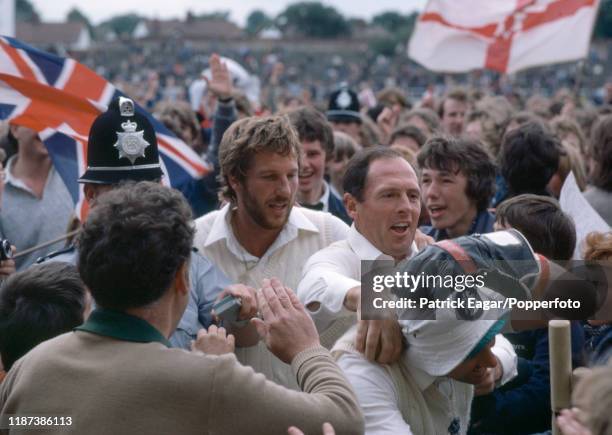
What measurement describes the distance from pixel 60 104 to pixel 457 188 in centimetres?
232

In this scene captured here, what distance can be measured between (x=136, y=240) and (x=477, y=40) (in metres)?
10.3

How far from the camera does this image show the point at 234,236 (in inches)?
170

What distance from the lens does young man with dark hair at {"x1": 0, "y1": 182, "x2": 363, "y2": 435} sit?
97.7 inches

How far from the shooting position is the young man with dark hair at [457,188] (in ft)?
18.2

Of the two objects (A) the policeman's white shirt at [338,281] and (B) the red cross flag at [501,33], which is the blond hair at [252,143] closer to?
(A) the policeman's white shirt at [338,281]

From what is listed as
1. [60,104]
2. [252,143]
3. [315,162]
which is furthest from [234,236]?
[315,162]

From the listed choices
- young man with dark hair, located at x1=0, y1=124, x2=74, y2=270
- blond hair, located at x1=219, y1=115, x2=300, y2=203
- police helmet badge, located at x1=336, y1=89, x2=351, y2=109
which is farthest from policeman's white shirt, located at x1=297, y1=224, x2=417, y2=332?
police helmet badge, located at x1=336, y1=89, x2=351, y2=109

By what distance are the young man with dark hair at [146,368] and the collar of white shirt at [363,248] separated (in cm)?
121

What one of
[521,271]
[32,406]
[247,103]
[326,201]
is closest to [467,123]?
[247,103]

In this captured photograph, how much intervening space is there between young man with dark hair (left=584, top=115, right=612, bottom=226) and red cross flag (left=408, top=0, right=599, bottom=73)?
5.32 meters

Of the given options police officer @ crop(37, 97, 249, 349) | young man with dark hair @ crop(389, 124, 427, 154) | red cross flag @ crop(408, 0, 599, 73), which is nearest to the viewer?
police officer @ crop(37, 97, 249, 349)

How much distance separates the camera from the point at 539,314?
145 inches

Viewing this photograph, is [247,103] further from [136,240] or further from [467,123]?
[136,240]

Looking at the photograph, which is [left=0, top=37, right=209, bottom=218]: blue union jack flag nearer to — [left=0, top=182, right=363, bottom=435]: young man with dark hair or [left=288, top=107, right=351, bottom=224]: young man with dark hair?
[left=288, top=107, right=351, bottom=224]: young man with dark hair
